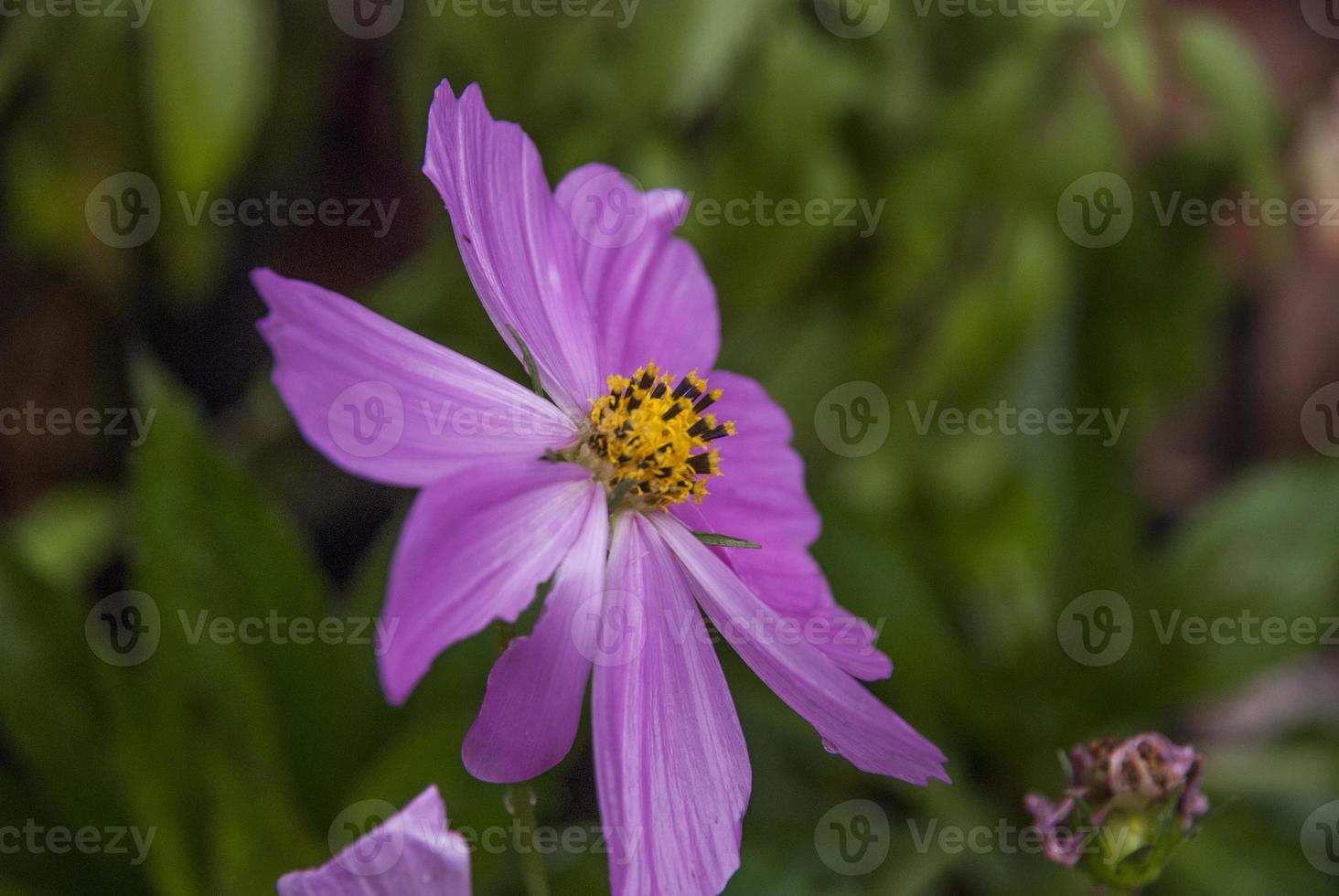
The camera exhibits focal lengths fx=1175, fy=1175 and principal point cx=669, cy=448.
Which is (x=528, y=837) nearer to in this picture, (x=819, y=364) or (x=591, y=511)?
(x=591, y=511)

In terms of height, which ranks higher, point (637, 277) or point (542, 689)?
point (637, 277)

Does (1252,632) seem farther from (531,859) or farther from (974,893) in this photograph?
(531,859)

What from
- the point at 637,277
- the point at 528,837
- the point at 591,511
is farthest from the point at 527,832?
the point at 637,277

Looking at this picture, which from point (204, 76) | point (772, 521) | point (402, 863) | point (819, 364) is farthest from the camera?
point (819, 364)

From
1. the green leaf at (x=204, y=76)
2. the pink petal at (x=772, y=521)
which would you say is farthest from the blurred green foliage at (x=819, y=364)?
the pink petal at (x=772, y=521)

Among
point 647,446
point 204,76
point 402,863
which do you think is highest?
point 204,76

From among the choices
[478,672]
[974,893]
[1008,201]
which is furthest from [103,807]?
[1008,201]

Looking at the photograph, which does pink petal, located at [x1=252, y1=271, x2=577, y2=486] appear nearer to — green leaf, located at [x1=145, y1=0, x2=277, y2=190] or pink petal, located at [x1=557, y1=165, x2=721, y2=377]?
pink petal, located at [x1=557, y1=165, x2=721, y2=377]

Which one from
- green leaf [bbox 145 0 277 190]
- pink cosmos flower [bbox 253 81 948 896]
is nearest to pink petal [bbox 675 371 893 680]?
pink cosmos flower [bbox 253 81 948 896]
